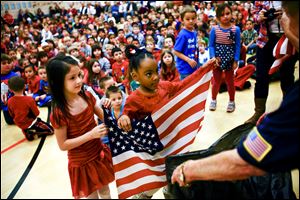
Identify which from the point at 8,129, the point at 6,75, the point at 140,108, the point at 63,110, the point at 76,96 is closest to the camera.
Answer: the point at 63,110

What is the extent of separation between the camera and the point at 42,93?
6152 mm

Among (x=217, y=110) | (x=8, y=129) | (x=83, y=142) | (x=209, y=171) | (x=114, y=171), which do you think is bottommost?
(x=8, y=129)

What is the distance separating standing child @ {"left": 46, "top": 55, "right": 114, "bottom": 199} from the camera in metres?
2.00

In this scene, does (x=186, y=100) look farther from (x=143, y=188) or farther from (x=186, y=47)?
(x=186, y=47)

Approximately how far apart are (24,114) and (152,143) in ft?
10.5

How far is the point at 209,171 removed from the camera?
4.13ft

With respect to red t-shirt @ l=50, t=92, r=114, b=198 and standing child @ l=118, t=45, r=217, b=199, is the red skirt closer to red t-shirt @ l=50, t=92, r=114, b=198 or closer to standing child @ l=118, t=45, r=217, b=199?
red t-shirt @ l=50, t=92, r=114, b=198

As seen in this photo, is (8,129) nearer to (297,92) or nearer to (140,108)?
(140,108)

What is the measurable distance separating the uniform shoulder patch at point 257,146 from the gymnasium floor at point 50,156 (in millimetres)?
1521

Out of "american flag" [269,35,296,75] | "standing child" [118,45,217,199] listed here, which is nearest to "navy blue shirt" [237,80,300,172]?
"standing child" [118,45,217,199]

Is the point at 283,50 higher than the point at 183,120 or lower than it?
higher

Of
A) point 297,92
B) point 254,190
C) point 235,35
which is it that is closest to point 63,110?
point 254,190

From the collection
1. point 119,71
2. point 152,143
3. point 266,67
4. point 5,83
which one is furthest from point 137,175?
point 5,83

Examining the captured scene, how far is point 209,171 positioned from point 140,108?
1123 mm
